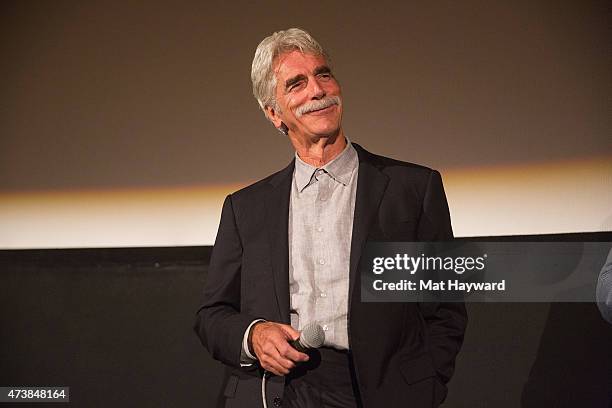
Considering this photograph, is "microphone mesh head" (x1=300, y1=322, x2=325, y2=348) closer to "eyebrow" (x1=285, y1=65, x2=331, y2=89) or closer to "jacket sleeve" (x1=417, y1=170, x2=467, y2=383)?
"jacket sleeve" (x1=417, y1=170, x2=467, y2=383)

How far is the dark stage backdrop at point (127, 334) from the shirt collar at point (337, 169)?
606mm

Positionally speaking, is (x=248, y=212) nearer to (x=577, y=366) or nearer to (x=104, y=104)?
(x=104, y=104)

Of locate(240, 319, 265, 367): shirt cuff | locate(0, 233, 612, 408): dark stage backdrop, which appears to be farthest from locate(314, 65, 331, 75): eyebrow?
locate(0, 233, 612, 408): dark stage backdrop

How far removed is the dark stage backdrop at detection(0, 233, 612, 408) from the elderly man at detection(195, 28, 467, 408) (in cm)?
47

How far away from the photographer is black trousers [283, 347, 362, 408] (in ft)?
5.97

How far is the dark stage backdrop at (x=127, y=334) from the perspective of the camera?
7.53 feet

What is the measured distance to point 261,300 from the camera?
191cm

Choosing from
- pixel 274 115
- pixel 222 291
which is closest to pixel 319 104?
pixel 274 115

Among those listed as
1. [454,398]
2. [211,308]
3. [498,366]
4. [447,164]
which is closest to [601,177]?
[447,164]

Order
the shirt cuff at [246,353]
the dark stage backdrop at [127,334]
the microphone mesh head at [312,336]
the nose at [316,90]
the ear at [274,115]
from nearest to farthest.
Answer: the microphone mesh head at [312,336], the shirt cuff at [246,353], the nose at [316,90], the ear at [274,115], the dark stage backdrop at [127,334]

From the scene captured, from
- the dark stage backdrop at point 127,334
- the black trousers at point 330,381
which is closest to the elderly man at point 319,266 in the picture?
the black trousers at point 330,381

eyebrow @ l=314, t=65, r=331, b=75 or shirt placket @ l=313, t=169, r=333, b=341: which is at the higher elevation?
eyebrow @ l=314, t=65, r=331, b=75

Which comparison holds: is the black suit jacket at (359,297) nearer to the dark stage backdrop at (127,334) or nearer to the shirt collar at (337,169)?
the shirt collar at (337,169)

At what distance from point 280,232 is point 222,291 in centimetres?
21
